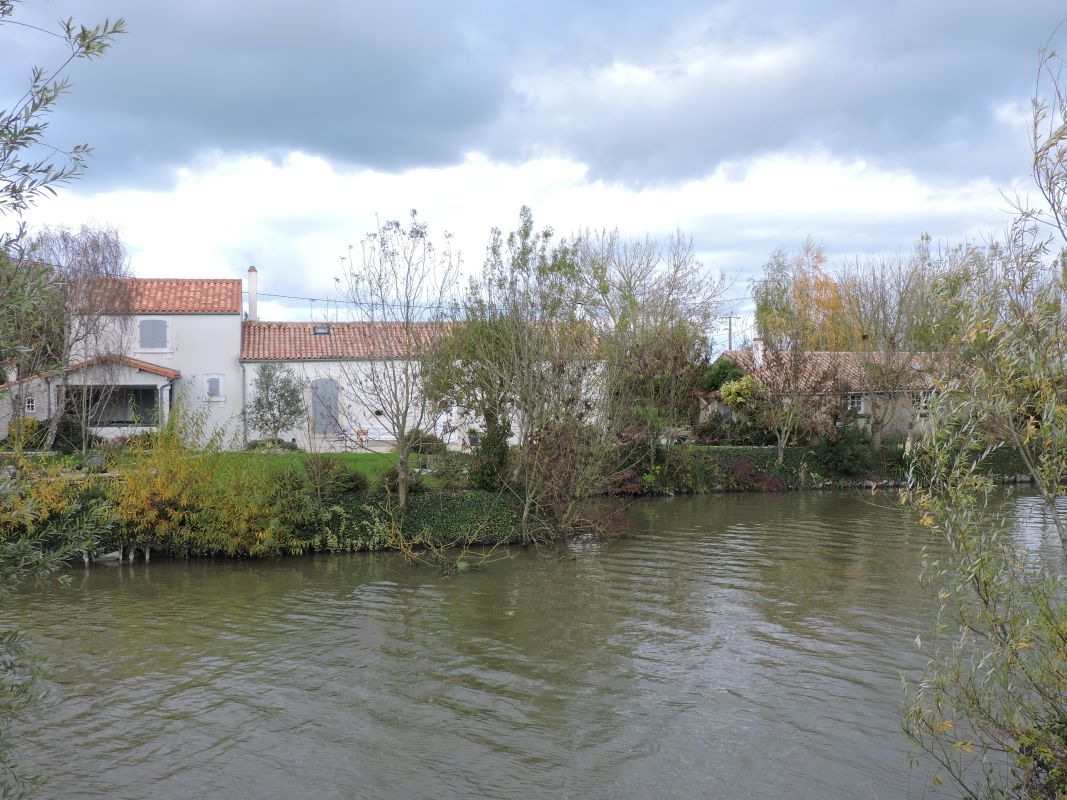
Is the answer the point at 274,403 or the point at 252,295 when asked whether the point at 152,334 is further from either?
the point at 274,403

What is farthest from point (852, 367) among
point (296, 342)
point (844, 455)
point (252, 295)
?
point (252, 295)

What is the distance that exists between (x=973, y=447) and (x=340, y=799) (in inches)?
217

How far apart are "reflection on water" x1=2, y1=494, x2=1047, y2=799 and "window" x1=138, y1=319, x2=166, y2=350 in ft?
54.5

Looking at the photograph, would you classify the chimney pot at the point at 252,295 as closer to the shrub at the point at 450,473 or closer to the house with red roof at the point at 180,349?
the house with red roof at the point at 180,349

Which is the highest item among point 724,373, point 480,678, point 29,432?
point 724,373

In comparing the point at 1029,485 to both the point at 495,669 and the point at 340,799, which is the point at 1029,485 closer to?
the point at 495,669

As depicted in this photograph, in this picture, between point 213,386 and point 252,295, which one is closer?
point 213,386

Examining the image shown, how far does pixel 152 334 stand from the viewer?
30.1m

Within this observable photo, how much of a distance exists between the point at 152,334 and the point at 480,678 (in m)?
24.8

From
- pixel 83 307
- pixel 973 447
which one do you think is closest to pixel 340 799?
pixel 973 447

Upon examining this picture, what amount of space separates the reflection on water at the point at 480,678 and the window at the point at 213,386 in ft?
51.5

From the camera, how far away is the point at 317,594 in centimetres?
1381

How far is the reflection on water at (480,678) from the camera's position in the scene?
7348 mm

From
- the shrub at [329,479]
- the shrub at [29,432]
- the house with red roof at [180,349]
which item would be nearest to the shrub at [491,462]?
the shrub at [329,479]
